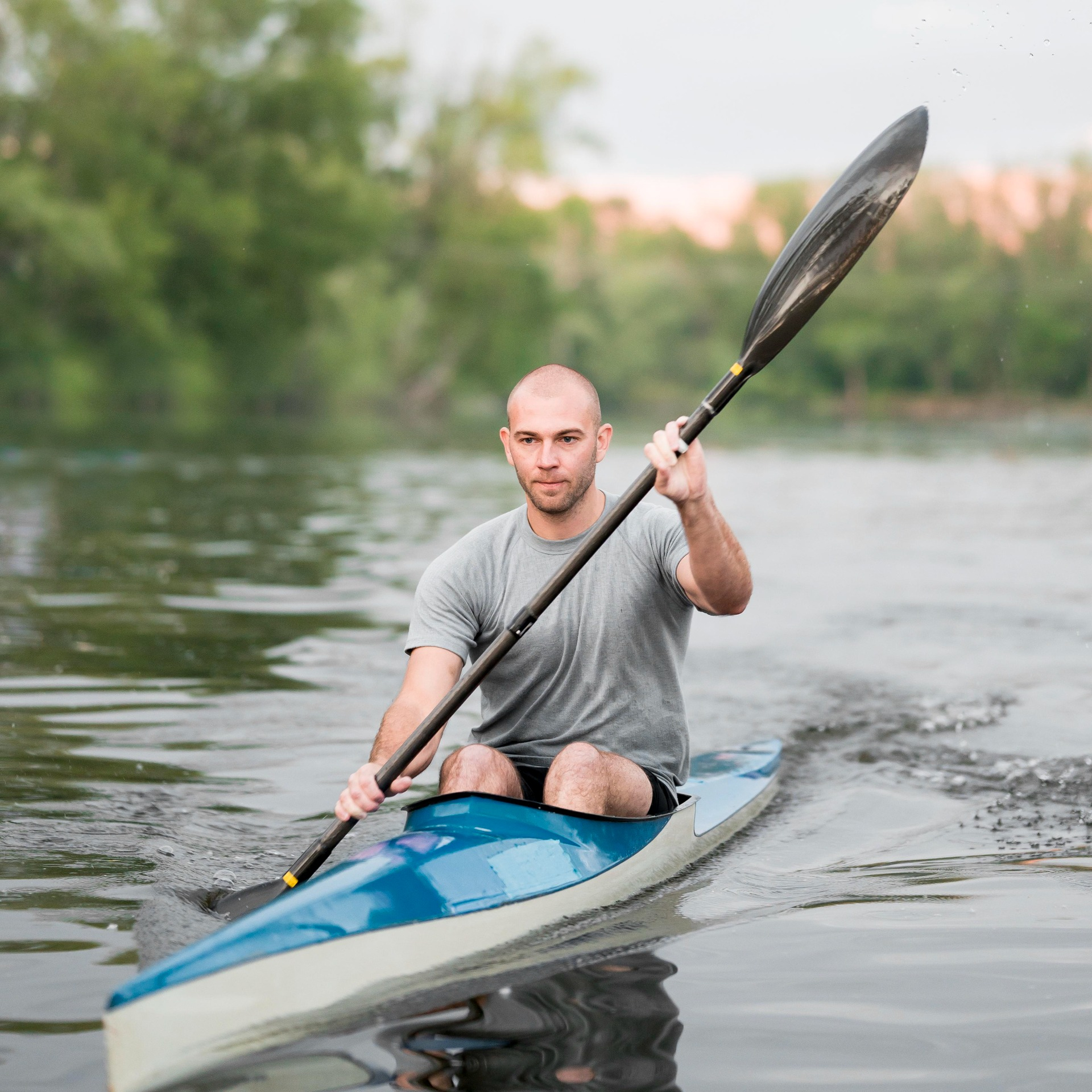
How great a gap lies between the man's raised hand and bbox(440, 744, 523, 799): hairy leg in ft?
2.97

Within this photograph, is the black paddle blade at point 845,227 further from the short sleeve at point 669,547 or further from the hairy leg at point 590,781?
the hairy leg at point 590,781

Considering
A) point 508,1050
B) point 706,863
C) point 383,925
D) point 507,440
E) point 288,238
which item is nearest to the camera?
point 508,1050

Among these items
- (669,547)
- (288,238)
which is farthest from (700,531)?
(288,238)

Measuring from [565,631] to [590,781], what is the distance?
0.44 metres

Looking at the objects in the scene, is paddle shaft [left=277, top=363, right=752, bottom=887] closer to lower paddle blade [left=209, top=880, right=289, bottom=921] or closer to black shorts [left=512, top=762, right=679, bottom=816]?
lower paddle blade [left=209, top=880, right=289, bottom=921]

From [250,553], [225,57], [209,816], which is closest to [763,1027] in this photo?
[209,816]

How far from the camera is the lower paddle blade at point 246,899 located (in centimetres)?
402

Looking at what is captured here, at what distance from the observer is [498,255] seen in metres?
49.7

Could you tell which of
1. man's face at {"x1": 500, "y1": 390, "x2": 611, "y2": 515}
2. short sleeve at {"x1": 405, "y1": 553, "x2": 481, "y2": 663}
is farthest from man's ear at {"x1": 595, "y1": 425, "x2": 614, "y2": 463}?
short sleeve at {"x1": 405, "y1": 553, "x2": 481, "y2": 663}

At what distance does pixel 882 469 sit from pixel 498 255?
1001 inches

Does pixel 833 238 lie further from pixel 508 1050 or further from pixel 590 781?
pixel 508 1050

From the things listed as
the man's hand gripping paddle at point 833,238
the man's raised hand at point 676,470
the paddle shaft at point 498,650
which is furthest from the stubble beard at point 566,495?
the man's hand gripping paddle at point 833,238

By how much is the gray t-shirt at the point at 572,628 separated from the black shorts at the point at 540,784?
0.7 inches

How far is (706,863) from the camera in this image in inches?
186
